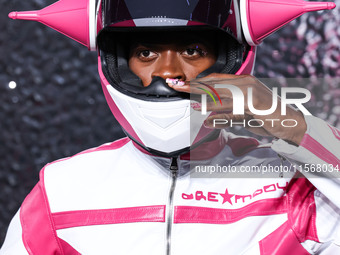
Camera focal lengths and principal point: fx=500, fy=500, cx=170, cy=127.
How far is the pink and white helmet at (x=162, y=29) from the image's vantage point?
64 cm

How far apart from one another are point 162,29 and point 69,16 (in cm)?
15

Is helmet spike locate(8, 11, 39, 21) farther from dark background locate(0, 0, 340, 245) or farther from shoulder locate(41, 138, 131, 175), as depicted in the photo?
dark background locate(0, 0, 340, 245)

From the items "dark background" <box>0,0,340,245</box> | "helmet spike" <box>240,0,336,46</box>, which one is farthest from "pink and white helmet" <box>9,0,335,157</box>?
"dark background" <box>0,0,340,245</box>

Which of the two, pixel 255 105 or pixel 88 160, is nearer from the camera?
pixel 255 105

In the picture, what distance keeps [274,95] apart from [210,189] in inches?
7.3

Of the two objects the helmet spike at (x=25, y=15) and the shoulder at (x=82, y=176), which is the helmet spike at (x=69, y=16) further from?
the shoulder at (x=82, y=176)

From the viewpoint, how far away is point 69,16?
719 mm

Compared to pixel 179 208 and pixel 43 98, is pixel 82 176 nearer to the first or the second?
pixel 179 208

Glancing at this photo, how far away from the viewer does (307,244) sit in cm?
65

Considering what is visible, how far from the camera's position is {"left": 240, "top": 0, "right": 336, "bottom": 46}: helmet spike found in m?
0.65

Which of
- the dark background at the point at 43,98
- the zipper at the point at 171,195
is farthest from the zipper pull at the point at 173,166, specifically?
the dark background at the point at 43,98

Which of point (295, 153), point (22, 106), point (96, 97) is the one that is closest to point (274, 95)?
point (295, 153)

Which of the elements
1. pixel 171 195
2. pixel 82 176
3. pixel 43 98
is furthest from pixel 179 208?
pixel 43 98

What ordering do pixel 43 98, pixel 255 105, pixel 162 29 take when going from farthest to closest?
pixel 43 98, pixel 162 29, pixel 255 105
